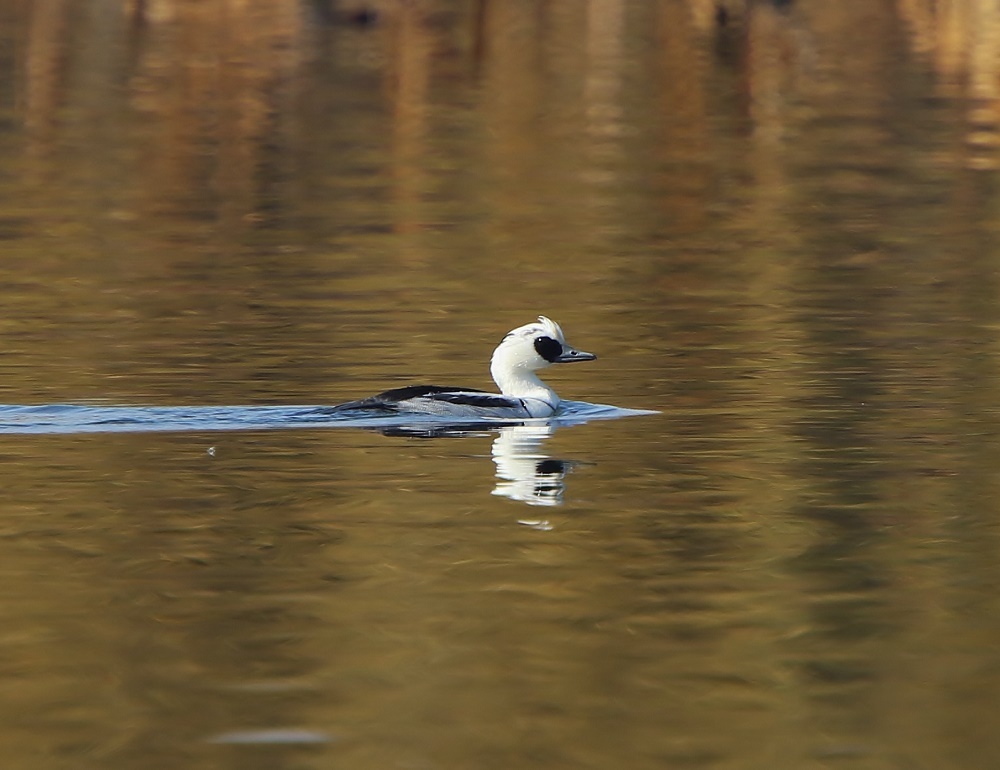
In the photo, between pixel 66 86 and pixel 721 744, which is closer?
pixel 721 744

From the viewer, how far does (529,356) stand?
16406 mm

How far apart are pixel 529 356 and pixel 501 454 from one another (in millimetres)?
2209

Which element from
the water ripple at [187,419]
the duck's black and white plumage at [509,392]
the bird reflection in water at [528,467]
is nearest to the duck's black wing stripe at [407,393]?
the duck's black and white plumage at [509,392]

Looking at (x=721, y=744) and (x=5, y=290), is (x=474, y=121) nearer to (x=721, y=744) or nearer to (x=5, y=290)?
(x=5, y=290)

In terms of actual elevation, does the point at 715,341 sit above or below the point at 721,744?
below

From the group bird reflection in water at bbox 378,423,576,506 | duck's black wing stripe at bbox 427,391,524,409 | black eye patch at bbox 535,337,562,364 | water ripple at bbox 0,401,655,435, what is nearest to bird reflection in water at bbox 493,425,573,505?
bird reflection in water at bbox 378,423,576,506

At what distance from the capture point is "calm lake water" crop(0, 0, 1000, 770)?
8.59m

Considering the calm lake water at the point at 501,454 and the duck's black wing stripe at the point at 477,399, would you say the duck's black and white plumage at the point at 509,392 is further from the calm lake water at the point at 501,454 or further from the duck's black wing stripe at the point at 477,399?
the calm lake water at the point at 501,454

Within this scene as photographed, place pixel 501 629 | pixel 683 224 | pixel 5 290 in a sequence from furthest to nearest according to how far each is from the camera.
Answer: pixel 683 224 < pixel 5 290 < pixel 501 629

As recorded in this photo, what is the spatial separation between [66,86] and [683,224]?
65.4ft

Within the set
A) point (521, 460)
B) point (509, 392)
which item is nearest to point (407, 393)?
point (521, 460)

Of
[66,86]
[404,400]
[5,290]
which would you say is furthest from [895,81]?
[404,400]

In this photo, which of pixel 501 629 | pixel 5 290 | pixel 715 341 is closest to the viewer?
pixel 501 629

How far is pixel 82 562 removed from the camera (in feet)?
35.4
